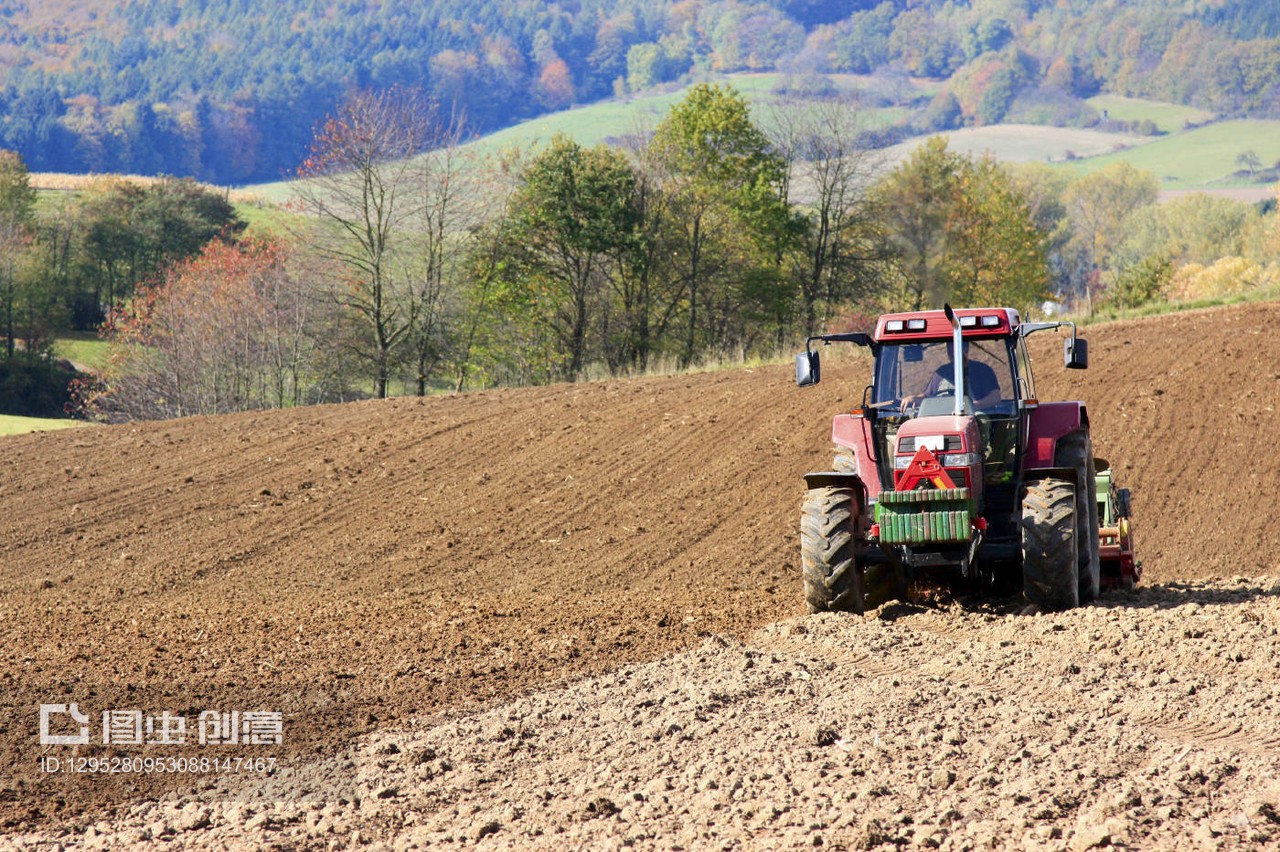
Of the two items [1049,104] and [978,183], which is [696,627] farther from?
[1049,104]

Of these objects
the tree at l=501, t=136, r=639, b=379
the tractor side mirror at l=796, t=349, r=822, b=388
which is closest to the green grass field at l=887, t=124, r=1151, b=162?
the tree at l=501, t=136, r=639, b=379

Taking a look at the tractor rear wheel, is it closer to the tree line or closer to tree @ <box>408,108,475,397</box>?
the tree line

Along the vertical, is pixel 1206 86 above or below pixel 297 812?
above

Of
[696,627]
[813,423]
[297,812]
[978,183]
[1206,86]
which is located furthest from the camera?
[1206,86]

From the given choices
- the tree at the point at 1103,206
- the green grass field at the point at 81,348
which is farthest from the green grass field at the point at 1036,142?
the green grass field at the point at 81,348

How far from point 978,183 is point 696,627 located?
49.3 m

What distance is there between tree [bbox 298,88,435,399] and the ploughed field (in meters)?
20.7

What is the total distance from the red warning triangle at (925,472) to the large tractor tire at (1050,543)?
1.93ft

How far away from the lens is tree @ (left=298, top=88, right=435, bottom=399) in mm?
36781

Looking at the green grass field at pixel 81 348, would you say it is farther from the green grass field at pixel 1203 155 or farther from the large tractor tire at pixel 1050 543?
the green grass field at pixel 1203 155

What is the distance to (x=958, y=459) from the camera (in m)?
8.12

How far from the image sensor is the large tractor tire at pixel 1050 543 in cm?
807

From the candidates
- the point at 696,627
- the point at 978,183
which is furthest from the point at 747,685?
the point at 978,183

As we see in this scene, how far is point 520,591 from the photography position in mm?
11898
